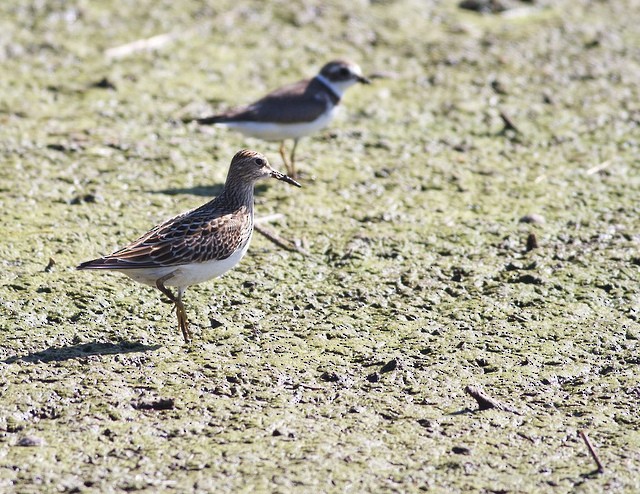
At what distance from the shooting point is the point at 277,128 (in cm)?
887

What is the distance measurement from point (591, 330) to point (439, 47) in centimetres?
573

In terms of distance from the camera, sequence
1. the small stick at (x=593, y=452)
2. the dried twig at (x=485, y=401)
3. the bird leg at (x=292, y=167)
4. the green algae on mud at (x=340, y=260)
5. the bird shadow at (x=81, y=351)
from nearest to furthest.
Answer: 1. the small stick at (x=593, y=452)
2. the green algae on mud at (x=340, y=260)
3. the dried twig at (x=485, y=401)
4. the bird shadow at (x=81, y=351)
5. the bird leg at (x=292, y=167)

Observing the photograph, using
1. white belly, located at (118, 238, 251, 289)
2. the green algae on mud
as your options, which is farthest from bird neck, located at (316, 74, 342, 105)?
white belly, located at (118, 238, 251, 289)

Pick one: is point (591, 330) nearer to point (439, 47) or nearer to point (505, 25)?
point (439, 47)

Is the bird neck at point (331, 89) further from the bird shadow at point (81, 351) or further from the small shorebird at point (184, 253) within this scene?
the bird shadow at point (81, 351)

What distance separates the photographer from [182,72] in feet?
34.6

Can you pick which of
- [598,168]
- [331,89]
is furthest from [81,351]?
[598,168]

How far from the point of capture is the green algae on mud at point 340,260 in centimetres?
511

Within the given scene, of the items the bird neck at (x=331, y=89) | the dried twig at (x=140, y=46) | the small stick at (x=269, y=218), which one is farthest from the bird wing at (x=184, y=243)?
the dried twig at (x=140, y=46)

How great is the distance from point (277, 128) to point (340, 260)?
1.96m

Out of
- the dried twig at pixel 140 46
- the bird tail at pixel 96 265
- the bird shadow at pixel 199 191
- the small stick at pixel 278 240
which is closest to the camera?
the bird tail at pixel 96 265

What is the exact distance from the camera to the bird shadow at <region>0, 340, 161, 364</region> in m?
5.79

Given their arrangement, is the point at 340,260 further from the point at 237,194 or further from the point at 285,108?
the point at 285,108

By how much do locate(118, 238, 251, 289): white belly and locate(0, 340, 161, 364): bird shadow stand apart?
420mm
